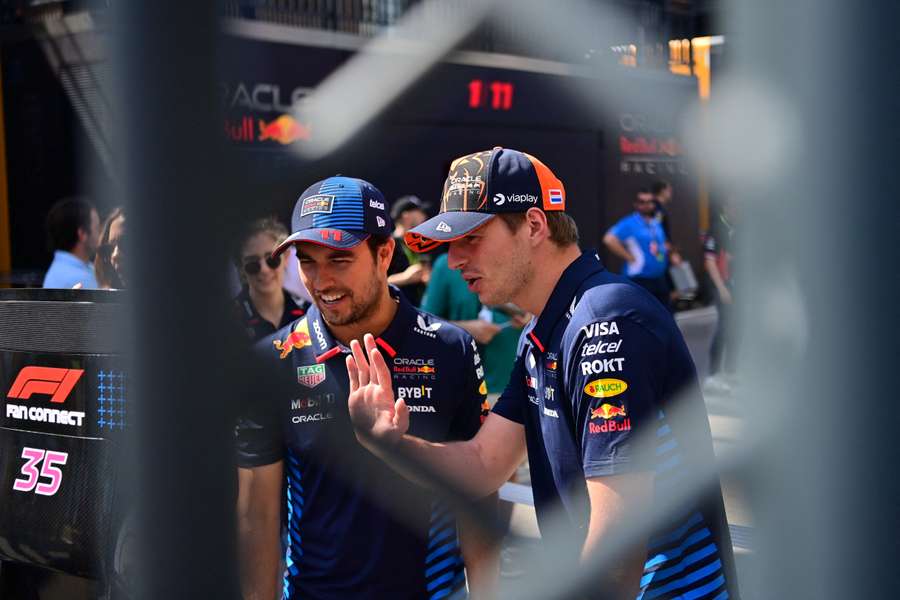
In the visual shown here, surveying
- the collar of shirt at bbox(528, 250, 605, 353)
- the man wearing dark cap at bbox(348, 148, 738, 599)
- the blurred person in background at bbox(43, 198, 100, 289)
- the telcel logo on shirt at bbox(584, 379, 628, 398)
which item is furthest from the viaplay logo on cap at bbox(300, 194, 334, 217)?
the blurred person in background at bbox(43, 198, 100, 289)

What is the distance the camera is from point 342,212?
2.45m

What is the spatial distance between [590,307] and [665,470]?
1127mm

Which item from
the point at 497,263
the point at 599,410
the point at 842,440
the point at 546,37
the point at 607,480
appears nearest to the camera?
the point at 842,440

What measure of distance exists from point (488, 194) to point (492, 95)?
438 inches

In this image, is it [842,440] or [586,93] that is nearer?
[842,440]

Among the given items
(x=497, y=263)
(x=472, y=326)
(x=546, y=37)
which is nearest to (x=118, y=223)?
(x=546, y=37)

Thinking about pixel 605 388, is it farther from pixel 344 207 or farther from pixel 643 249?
pixel 643 249

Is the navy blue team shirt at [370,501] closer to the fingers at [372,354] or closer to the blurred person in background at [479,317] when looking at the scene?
the fingers at [372,354]

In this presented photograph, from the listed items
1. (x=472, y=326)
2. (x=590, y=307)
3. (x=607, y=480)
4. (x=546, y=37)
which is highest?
(x=546, y=37)

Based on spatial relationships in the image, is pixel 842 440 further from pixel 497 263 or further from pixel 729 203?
pixel 497 263

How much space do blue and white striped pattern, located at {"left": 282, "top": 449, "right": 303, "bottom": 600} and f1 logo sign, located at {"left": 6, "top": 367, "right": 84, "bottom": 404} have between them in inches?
19.3

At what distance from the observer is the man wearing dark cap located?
178cm

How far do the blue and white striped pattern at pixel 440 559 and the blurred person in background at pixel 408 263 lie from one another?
2321 mm

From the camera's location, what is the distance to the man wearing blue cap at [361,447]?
2.35 m
